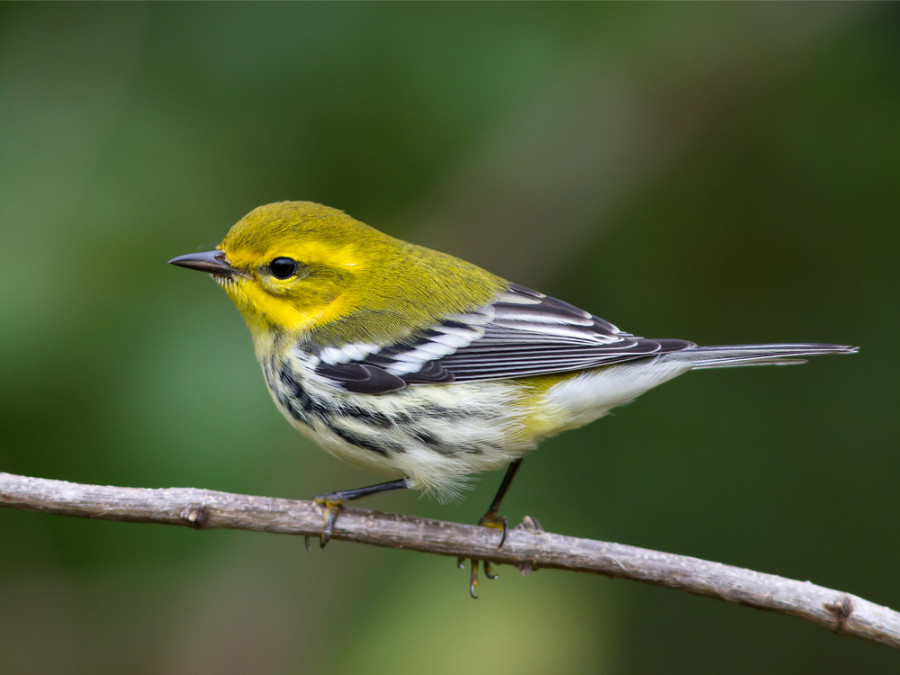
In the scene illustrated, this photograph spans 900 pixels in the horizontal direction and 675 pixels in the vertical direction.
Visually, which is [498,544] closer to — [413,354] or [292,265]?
[413,354]

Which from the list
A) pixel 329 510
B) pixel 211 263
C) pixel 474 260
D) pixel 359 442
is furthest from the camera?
pixel 474 260

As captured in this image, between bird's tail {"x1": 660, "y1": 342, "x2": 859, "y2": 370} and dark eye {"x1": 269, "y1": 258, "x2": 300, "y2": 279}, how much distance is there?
1.34 m

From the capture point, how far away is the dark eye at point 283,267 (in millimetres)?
3098

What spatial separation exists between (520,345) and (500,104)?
122 cm

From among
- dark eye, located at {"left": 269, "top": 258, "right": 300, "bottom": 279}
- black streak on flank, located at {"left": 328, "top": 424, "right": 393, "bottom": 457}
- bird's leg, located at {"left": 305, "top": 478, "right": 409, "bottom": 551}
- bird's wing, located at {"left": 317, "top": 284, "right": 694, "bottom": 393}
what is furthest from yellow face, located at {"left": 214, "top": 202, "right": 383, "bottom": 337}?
bird's leg, located at {"left": 305, "top": 478, "right": 409, "bottom": 551}

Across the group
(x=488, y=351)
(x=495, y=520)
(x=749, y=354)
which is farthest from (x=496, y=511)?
(x=749, y=354)

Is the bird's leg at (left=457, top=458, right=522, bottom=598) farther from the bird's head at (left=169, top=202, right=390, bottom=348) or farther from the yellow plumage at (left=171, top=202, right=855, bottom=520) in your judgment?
the bird's head at (left=169, top=202, right=390, bottom=348)

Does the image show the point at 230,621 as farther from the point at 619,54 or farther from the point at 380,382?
the point at 619,54

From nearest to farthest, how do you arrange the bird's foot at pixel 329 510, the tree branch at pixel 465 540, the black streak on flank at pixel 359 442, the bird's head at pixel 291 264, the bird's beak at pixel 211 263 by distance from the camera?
1. the tree branch at pixel 465 540
2. the bird's foot at pixel 329 510
3. the black streak on flank at pixel 359 442
4. the bird's beak at pixel 211 263
5. the bird's head at pixel 291 264

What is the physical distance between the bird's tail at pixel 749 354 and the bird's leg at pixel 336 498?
3.34ft

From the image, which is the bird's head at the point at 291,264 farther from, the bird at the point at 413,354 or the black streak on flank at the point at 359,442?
the black streak on flank at the point at 359,442

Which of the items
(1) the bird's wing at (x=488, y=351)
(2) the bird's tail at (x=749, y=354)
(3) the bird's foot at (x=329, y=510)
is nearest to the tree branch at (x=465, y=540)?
(3) the bird's foot at (x=329, y=510)

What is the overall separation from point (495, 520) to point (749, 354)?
3.37ft

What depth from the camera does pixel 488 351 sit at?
3.06m
